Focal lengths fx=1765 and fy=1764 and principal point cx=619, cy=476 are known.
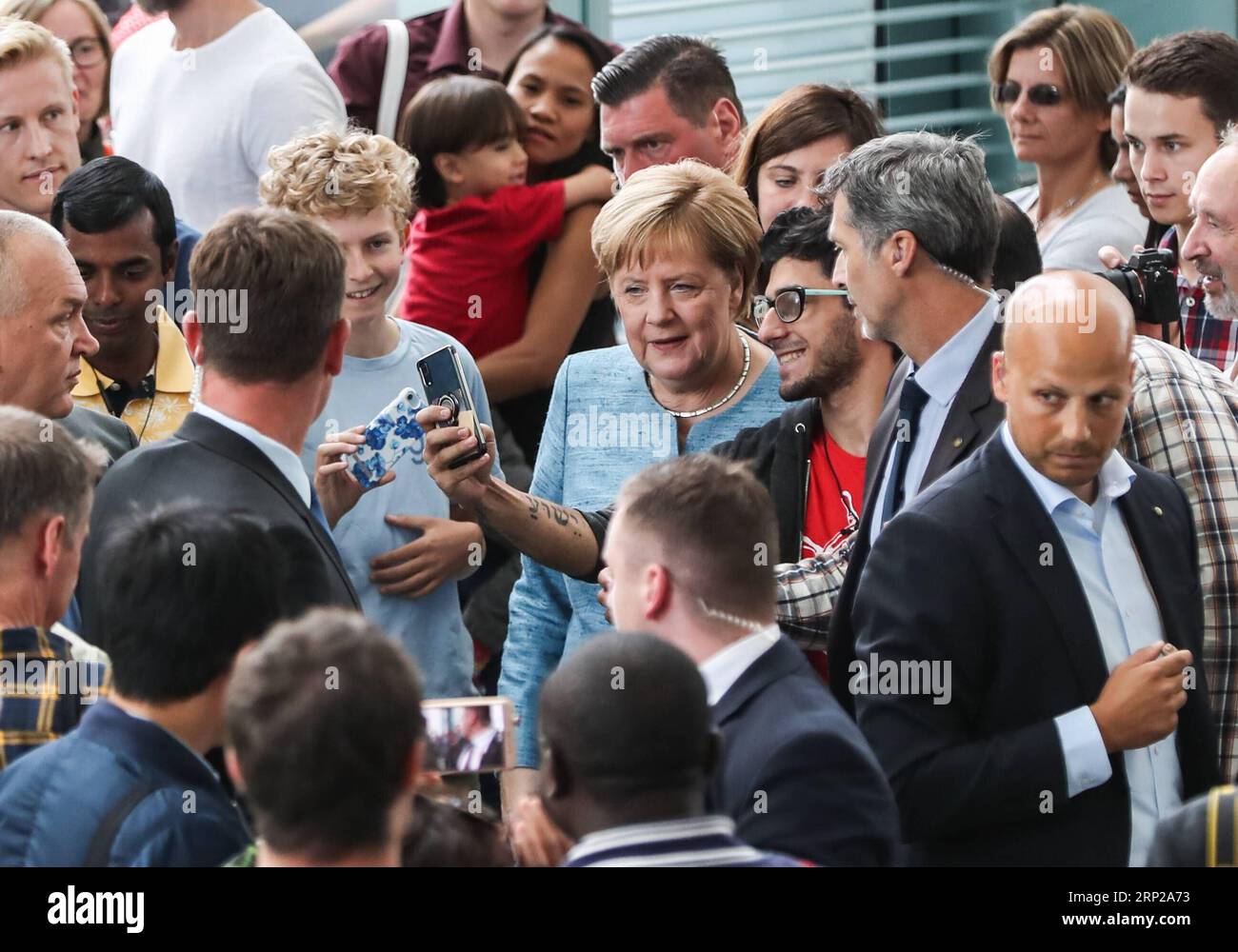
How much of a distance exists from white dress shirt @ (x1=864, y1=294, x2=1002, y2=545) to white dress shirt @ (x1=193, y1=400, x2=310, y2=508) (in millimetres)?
1178

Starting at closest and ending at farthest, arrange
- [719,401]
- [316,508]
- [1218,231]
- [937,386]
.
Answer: [316,508]
[937,386]
[1218,231]
[719,401]

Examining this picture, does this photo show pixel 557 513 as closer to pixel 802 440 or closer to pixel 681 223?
pixel 802 440

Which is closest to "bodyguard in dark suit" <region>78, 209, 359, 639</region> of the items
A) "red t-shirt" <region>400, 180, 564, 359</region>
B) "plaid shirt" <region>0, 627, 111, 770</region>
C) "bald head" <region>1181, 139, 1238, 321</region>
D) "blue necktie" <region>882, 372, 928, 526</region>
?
"plaid shirt" <region>0, 627, 111, 770</region>

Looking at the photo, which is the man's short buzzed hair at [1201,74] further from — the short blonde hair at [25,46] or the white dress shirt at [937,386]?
the short blonde hair at [25,46]

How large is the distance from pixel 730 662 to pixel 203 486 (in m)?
0.98

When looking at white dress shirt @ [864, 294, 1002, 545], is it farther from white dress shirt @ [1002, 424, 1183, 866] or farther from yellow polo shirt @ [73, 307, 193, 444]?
yellow polo shirt @ [73, 307, 193, 444]

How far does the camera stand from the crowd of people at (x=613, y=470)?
2.43 meters

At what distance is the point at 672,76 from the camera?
5.21 metres

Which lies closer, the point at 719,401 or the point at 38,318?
the point at 38,318

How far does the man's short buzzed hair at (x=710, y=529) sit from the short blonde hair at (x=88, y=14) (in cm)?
356

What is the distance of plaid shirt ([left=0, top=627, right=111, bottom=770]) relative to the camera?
2.76 m

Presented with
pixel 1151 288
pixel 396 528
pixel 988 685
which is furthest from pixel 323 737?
pixel 1151 288

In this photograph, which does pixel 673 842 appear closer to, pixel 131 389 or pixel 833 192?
pixel 833 192

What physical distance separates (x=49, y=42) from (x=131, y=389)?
3.84ft
